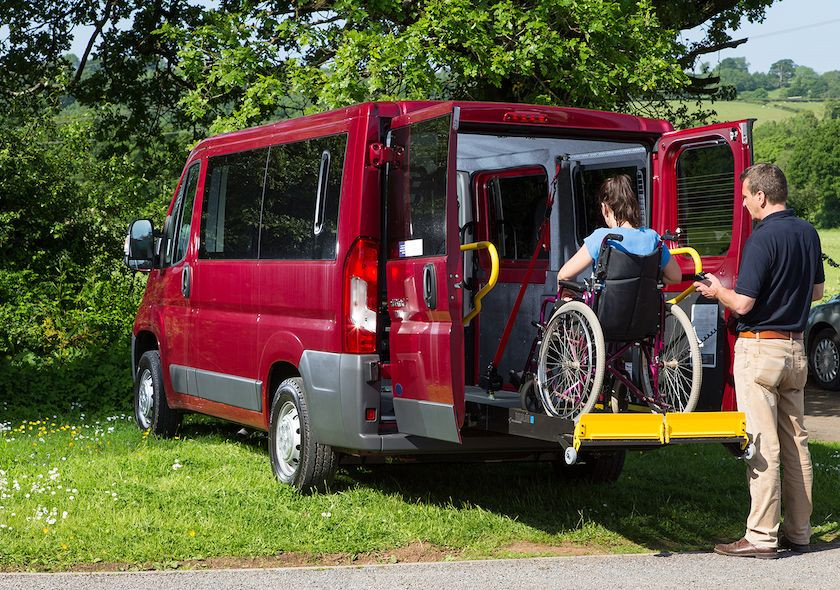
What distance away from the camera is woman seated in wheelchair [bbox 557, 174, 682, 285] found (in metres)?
6.87

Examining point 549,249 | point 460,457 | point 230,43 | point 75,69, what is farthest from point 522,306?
point 75,69

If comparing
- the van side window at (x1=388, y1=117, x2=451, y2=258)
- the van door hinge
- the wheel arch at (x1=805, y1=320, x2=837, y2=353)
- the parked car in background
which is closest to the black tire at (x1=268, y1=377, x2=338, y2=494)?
the van side window at (x1=388, y1=117, x2=451, y2=258)

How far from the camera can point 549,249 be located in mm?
9234

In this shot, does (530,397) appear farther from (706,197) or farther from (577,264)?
(706,197)

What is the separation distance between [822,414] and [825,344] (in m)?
2.81

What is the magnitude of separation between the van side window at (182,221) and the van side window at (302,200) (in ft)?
4.86

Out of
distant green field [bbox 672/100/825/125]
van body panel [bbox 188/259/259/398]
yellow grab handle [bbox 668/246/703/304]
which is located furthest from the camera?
distant green field [bbox 672/100/825/125]

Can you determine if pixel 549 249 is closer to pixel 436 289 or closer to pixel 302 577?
pixel 436 289

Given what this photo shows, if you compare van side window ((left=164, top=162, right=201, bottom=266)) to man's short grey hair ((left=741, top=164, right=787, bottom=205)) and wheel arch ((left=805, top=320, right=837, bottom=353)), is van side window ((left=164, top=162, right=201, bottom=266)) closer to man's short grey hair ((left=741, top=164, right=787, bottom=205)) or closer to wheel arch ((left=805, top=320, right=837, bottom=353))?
man's short grey hair ((left=741, top=164, right=787, bottom=205))

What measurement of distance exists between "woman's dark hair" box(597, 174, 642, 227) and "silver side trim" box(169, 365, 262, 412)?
9.18 feet

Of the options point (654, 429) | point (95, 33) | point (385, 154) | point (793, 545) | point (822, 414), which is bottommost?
point (822, 414)

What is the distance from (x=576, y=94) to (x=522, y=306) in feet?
18.5

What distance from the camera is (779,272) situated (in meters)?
6.93

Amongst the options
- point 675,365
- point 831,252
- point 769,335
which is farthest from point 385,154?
point 831,252
